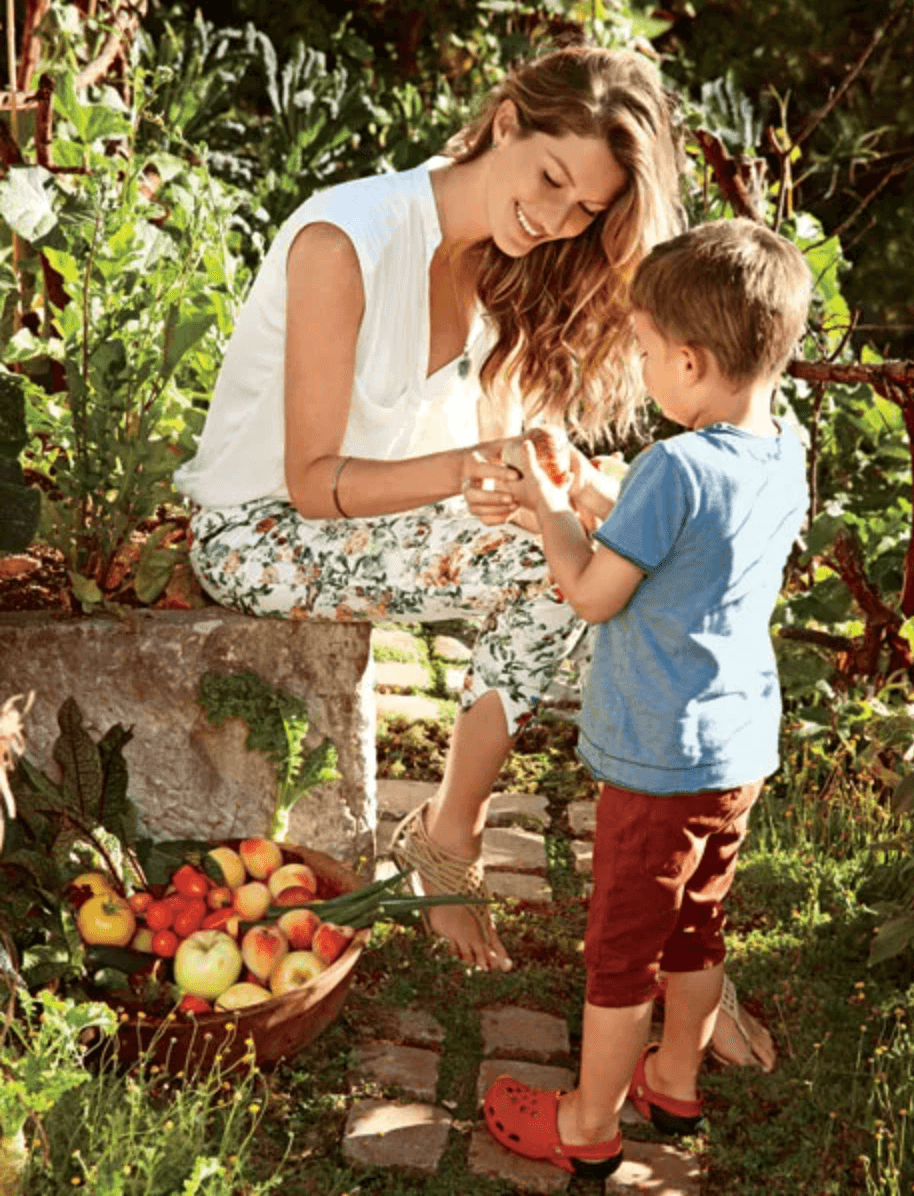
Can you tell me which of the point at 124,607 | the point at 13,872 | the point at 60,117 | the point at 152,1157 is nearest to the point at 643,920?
the point at 152,1157

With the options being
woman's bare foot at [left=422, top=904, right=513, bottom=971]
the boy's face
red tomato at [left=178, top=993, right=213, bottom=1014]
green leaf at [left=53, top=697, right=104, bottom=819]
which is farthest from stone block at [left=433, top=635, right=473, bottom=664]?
the boy's face

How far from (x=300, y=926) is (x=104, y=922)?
1.10 ft

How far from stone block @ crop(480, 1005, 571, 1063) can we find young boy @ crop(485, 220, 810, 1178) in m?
0.29

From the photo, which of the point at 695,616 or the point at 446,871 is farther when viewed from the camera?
the point at 446,871

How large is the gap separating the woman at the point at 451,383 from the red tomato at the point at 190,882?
49 centimetres

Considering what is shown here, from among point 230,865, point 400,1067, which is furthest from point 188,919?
point 400,1067

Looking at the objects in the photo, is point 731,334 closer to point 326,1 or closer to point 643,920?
point 643,920

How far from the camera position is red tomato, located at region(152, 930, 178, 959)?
270 centimetres

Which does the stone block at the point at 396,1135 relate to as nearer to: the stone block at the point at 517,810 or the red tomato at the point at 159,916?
the red tomato at the point at 159,916

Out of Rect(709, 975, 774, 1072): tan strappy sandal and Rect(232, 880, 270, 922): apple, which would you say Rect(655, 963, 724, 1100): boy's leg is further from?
Rect(232, 880, 270, 922): apple

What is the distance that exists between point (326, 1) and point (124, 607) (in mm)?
4244

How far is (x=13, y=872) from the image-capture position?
2607 mm

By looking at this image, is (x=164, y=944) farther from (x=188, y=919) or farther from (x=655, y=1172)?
(x=655, y=1172)

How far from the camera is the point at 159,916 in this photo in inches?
107
